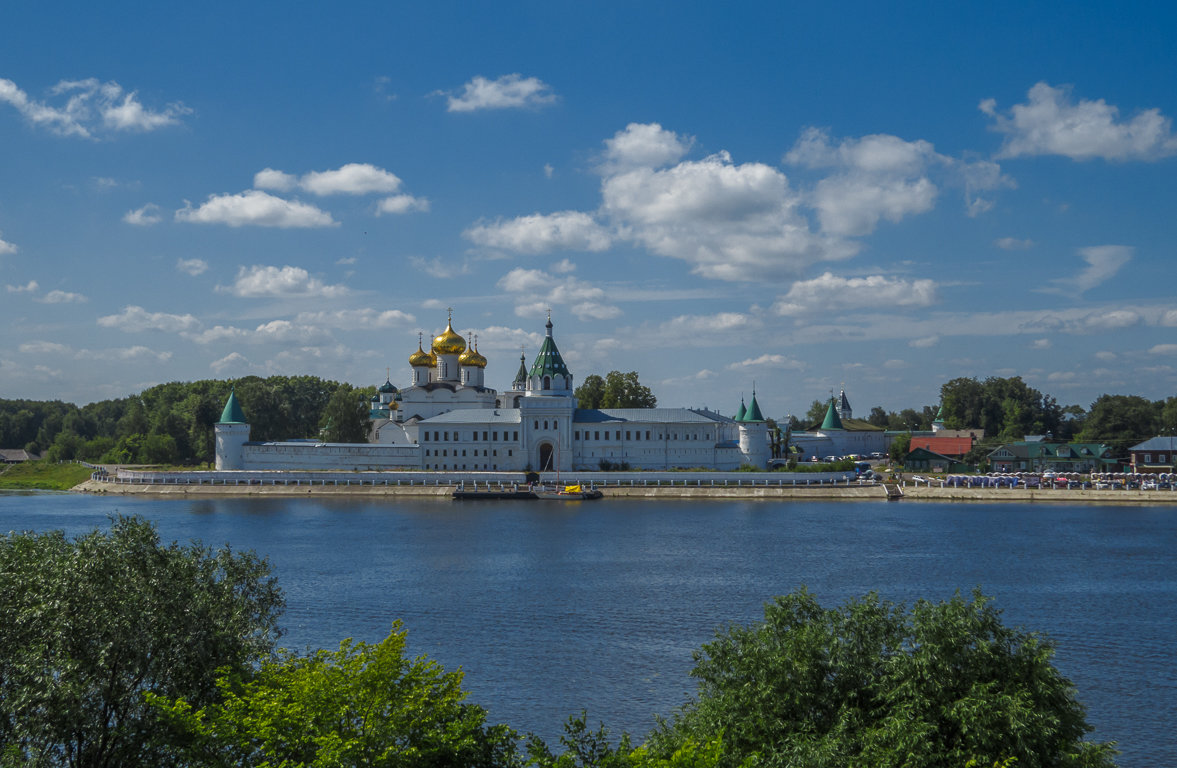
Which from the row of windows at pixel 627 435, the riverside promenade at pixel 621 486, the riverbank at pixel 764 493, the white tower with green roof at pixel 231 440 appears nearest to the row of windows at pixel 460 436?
the riverside promenade at pixel 621 486

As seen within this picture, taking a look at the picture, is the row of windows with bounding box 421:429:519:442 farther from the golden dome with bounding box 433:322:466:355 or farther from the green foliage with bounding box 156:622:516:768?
the green foliage with bounding box 156:622:516:768

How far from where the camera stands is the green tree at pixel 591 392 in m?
67.2

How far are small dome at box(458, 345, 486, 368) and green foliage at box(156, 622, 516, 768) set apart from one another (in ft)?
175

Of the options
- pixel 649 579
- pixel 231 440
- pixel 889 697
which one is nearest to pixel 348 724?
pixel 889 697

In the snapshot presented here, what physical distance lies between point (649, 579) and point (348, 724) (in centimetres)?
1686

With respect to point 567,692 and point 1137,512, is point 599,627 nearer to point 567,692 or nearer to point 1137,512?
point 567,692

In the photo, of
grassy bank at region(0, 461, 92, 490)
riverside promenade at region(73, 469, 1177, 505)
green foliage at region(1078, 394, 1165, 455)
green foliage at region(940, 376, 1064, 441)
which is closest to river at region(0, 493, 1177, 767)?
riverside promenade at region(73, 469, 1177, 505)

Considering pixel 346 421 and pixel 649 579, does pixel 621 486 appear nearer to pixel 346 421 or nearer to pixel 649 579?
pixel 346 421

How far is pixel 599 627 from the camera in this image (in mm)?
20438

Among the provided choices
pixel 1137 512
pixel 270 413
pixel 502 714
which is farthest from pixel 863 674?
pixel 270 413

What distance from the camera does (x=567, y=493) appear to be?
166 feet

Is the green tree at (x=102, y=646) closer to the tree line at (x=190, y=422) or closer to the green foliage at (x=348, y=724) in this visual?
the green foliage at (x=348, y=724)

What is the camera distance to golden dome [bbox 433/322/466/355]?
64.1m

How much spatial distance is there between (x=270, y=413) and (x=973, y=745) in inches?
2510
